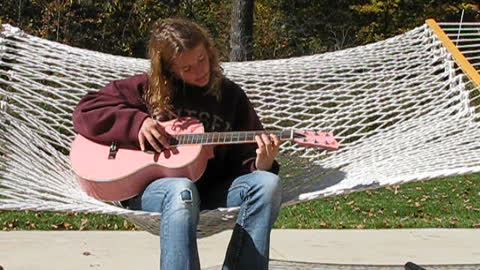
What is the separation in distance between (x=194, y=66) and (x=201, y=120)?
0.52ft

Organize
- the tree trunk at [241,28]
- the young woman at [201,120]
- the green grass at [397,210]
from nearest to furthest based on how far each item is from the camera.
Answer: the young woman at [201,120], the green grass at [397,210], the tree trunk at [241,28]

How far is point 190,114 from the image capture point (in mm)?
2473

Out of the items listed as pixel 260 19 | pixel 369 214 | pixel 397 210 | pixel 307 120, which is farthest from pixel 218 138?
pixel 260 19

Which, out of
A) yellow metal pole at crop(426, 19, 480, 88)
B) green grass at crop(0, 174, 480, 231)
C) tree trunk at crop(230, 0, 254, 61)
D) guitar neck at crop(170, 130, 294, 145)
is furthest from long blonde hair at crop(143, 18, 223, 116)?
tree trunk at crop(230, 0, 254, 61)

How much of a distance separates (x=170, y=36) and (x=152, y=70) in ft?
0.38

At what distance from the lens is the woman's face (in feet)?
7.80

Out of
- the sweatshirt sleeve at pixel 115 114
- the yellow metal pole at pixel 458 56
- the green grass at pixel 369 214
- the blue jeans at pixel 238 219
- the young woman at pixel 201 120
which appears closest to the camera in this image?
the blue jeans at pixel 238 219

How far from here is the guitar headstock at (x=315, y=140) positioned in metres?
2.26

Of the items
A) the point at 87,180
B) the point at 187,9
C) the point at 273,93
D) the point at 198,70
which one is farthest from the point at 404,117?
the point at 187,9

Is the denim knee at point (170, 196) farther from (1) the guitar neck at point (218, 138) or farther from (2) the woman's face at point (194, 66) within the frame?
(2) the woman's face at point (194, 66)

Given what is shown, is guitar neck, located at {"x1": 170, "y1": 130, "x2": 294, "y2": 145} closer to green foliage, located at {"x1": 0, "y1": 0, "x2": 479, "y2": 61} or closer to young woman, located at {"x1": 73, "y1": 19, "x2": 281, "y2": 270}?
young woman, located at {"x1": 73, "y1": 19, "x2": 281, "y2": 270}

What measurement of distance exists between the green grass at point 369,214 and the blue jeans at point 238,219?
1907 mm

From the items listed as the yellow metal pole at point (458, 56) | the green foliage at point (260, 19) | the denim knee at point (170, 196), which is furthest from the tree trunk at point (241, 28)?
the denim knee at point (170, 196)

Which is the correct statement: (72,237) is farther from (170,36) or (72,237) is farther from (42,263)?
(170,36)
